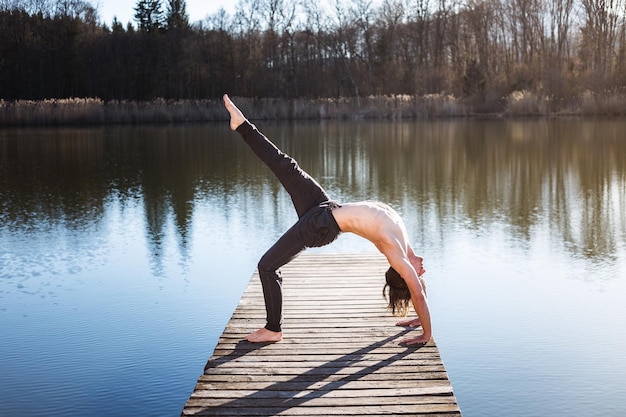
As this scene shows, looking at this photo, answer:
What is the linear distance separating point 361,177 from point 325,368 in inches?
450

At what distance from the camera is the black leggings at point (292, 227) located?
473cm

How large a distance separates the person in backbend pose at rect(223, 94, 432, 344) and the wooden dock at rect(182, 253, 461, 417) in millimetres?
179

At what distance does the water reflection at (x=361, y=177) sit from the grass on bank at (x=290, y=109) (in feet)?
21.8

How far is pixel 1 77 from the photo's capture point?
42.6 metres

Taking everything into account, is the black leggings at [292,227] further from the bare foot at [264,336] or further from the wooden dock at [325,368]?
the wooden dock at [325,368]

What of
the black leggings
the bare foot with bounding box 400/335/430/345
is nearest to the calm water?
the bare foot with bounding box 400/335/430/345

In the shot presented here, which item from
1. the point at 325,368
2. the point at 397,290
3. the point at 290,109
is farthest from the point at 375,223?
the point at 290,109

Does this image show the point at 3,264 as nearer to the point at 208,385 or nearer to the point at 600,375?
the point at 208,385

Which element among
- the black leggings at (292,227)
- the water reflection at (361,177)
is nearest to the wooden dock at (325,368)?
the black leggings at (292,227)

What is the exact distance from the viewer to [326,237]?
4.75m

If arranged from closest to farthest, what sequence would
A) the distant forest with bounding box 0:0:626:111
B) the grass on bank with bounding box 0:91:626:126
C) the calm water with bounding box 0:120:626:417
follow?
the calm water with bounding box 0:120:626:417
the grass on bank with bounding box 0:91:626:126
the distant forest with bounding box 0:0:626:111

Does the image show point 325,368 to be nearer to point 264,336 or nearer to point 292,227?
point 264,336

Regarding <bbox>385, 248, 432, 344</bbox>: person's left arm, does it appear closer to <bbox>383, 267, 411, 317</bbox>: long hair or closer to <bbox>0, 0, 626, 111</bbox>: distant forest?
<bbox>383, 267, 411, 317</bbox>: long hair

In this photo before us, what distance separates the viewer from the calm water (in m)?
5.21
